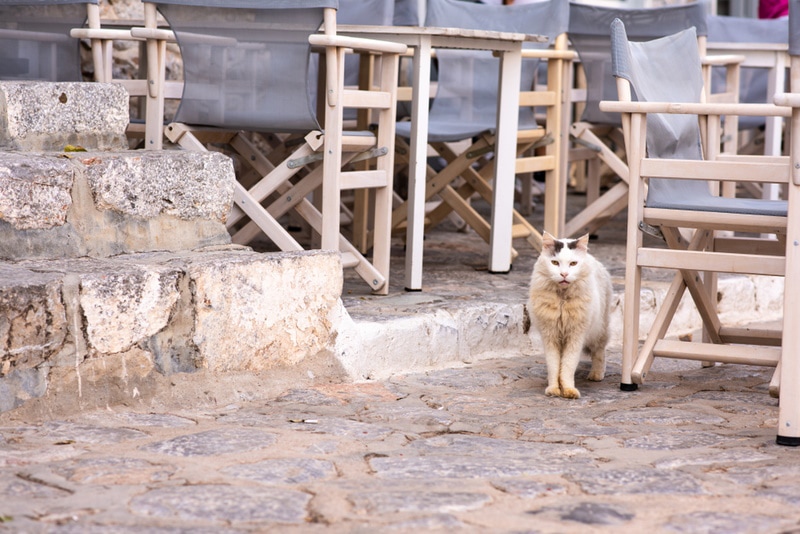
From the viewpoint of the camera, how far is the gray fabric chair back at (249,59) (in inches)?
150

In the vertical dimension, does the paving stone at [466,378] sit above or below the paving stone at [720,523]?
below

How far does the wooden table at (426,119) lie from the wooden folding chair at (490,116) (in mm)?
313

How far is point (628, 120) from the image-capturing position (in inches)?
140

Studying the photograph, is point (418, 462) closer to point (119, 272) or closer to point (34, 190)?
point (119, 272)

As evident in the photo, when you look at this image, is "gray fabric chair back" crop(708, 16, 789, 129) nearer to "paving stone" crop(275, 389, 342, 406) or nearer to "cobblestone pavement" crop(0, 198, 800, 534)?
"cobblestone pavement" crop(0, 198, 800, 534)

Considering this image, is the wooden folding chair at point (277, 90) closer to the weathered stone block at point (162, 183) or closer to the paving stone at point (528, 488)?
the weathered stone block at point (162, 183)

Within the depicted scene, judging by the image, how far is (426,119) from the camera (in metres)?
4.37

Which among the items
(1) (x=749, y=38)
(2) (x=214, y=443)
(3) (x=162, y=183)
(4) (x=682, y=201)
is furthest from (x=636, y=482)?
(1) (x=749, y=38)

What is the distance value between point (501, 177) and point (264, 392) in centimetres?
167

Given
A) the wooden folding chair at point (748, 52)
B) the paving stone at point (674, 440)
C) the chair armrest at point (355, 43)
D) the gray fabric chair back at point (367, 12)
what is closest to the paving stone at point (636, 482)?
the paving stone at point (674, 440)

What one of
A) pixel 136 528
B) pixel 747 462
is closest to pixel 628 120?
pixel 747 462

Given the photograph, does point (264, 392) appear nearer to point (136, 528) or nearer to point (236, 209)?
point (236, 209)

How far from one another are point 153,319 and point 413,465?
3.19 ft

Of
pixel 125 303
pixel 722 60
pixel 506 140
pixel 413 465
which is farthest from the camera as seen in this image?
pixel 722 60
